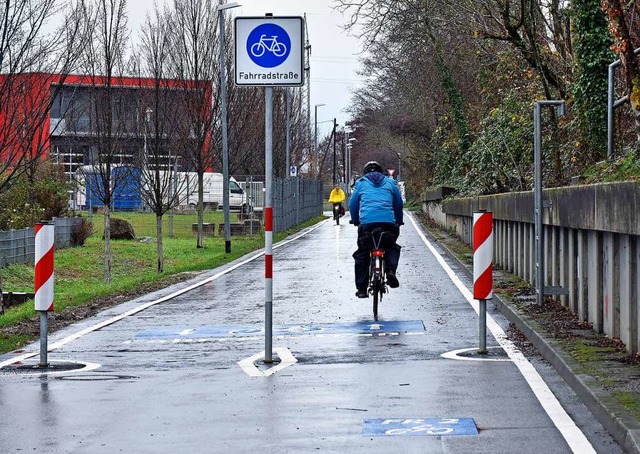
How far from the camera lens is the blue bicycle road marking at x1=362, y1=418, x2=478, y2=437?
7.73 m

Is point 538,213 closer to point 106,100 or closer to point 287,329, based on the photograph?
point 287,329

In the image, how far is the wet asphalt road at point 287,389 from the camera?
24.8 feet

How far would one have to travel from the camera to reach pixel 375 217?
52.0 feet

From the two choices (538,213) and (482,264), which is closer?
A: (482,264)

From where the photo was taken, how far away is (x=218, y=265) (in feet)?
90.2

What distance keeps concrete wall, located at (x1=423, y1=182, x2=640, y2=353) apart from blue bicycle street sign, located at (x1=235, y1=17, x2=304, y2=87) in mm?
2963

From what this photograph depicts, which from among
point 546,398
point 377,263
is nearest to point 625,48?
point 377,263

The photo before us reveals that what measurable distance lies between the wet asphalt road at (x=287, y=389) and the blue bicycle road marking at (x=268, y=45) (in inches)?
107

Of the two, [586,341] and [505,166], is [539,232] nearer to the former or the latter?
[586,341]

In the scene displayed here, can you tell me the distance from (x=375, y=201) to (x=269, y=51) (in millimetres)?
4868

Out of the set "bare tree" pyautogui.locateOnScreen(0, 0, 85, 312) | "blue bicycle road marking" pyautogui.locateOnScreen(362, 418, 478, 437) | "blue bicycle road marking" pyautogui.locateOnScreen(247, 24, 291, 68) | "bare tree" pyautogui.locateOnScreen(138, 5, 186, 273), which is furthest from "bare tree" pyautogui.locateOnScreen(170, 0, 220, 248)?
"blue bicycle road marking" pyautogui.locateOnScreen(362, 418, 478, 437)

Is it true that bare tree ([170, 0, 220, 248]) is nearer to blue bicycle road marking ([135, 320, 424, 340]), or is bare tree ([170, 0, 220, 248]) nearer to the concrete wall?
the concrete wall

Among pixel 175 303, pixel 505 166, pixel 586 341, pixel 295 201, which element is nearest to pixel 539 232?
pixel 586 341

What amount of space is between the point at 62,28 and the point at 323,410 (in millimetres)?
11035
